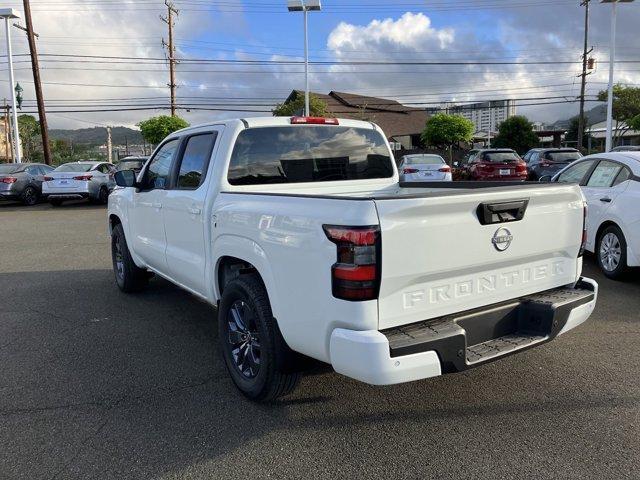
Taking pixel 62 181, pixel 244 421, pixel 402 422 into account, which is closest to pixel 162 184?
pixel 244 421

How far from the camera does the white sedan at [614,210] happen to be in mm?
6473

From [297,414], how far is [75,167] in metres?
18.0

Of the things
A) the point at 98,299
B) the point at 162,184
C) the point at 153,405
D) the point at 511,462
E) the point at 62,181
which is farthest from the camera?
the point at 62,181

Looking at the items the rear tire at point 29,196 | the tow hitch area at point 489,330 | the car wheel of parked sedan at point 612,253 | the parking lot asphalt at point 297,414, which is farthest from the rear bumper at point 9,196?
the tow hitch area at point 489,330

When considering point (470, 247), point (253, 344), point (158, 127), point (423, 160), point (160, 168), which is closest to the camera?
point (470, 247)

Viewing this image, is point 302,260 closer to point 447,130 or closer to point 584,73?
point 447,130

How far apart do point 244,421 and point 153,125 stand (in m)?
33.3

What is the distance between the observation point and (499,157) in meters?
19.8

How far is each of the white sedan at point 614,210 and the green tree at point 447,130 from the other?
103 feet

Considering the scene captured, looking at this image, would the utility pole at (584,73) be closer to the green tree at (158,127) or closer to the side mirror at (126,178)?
the green tree at (158,127)

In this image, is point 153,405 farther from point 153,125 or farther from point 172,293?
point 153,125

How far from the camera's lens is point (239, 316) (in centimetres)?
383

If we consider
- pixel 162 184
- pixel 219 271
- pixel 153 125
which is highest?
pixel 153 125

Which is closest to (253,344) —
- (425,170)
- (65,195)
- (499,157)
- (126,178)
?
(126,178)
